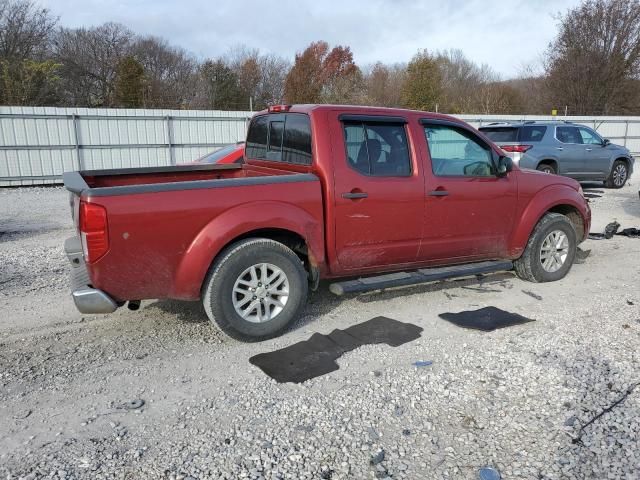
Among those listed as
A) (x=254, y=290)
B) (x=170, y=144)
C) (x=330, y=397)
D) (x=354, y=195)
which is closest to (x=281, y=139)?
(x=354, y=195)

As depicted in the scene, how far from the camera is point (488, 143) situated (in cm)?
539

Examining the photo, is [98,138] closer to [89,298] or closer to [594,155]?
[89,298]

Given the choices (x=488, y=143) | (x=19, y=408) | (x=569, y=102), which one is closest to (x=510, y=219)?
(x=488, y=143)

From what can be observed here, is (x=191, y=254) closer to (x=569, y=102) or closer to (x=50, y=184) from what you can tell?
(x=50, y=184)

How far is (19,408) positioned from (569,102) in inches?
1429

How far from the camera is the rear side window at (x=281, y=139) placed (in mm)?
4719

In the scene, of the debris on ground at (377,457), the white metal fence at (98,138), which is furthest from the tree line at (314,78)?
the debris on ground at (377,457)

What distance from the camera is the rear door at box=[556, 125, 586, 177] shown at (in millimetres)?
13469

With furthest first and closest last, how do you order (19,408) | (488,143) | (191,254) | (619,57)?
(619,57) → (488,143) → (191,254) → (19,408)

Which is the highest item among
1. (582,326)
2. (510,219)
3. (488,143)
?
(488,143)

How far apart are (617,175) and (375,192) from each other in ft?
42.1

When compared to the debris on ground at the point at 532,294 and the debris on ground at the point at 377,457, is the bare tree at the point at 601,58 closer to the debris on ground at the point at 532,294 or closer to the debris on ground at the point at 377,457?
the debris on ground at the point at 532,294

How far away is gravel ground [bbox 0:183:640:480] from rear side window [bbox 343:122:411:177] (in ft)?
4.42

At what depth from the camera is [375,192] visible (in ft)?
15.2
